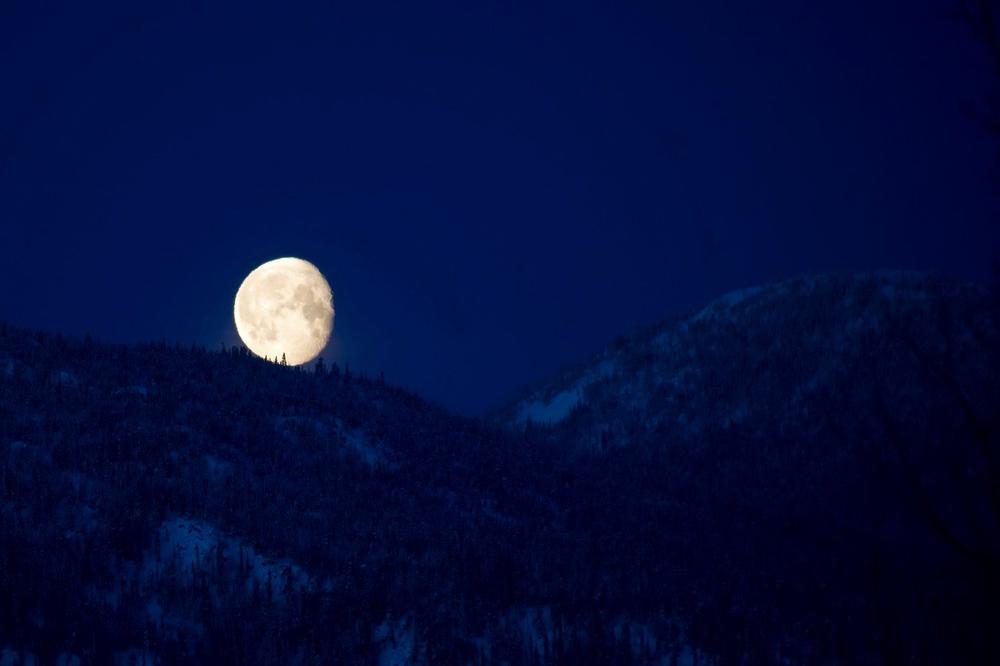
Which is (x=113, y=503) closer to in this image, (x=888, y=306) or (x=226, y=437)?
(x=226, y=437)

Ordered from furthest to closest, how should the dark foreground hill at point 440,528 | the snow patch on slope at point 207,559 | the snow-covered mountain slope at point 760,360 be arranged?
the snow-covered mountain slope at point 760,360 → the snow patch on slope at point 207,559 → the dark foreground hill at point 440,528

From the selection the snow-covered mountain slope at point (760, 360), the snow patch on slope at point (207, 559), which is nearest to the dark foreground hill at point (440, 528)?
the snow patch on slope at point (207, 559)

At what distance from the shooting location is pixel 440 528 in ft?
50.0

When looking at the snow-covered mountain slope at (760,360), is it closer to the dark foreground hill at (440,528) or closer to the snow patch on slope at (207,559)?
the dark foreground hill at (440,528)

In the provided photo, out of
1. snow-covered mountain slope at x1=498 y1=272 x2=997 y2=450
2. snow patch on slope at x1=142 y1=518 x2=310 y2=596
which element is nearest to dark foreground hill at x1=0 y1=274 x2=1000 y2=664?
snow patch on slope at x1=142 y1=518 x2=310 y2=596

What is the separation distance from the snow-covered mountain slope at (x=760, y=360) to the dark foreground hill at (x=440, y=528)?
3.89ft

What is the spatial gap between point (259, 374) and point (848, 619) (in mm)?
14505

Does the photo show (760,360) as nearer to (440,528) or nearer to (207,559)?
(440,528)

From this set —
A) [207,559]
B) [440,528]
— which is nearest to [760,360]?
[440,528]

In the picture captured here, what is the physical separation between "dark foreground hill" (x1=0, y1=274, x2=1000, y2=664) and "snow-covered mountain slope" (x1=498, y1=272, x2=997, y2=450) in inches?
46.7

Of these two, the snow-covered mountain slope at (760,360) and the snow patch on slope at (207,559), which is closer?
the snow patch on slope at (207,559)

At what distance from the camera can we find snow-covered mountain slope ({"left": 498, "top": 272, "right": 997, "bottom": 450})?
1198 inches

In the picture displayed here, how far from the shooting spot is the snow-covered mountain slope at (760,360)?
99.8ft

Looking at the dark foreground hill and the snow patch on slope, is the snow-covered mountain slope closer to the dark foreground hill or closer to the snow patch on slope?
the dark foreground hill
